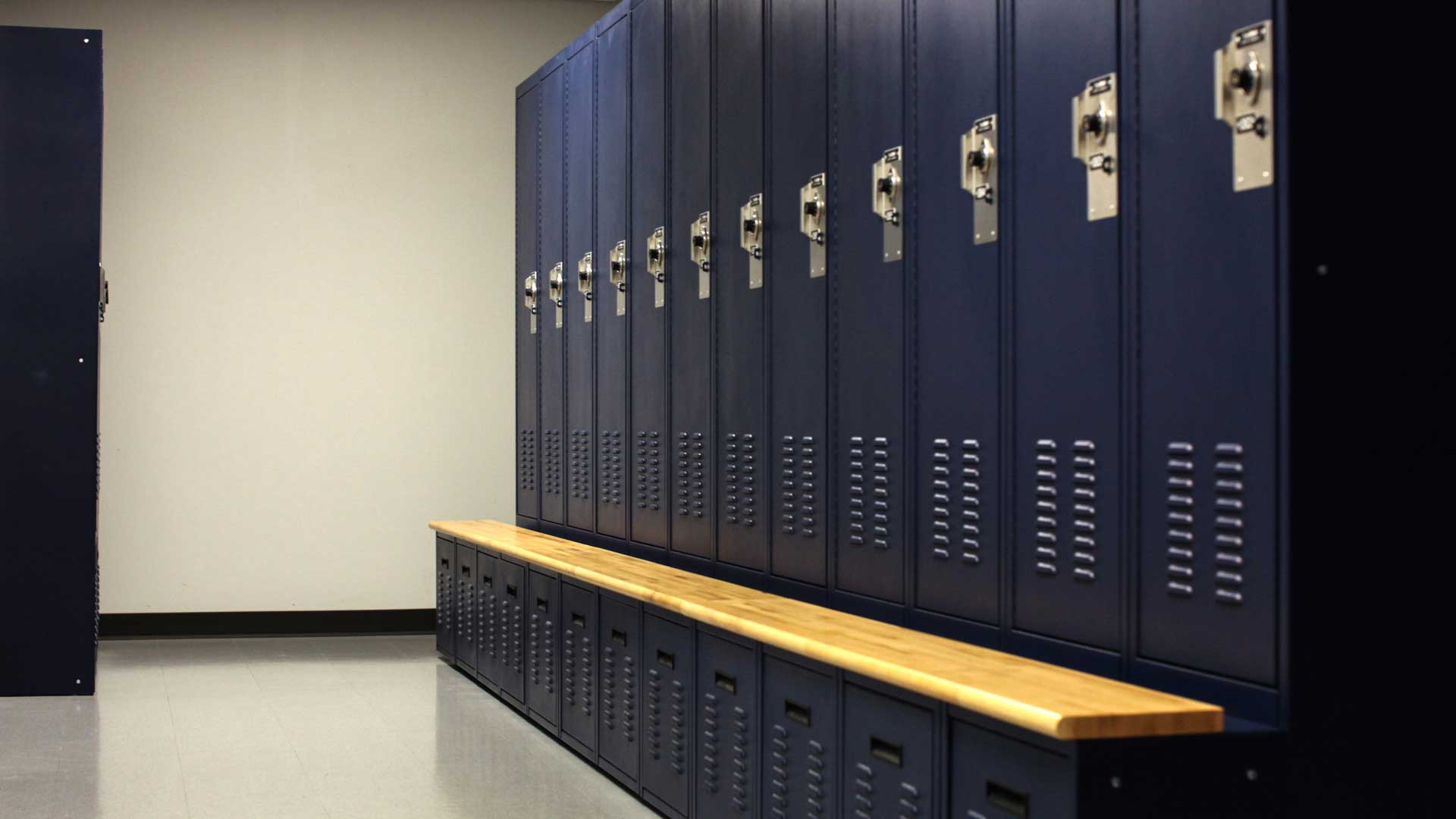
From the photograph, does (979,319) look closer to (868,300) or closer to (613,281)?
(868,300)

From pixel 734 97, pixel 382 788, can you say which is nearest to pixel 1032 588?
pixel 734 97

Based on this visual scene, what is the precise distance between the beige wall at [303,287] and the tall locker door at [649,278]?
10.1 feet

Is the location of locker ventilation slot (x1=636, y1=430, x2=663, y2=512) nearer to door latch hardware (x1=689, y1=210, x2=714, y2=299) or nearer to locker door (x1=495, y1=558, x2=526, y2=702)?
door latch hardware (x1=689, y1=210, x2=714, y2=299)

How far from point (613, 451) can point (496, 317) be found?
9.61 ft

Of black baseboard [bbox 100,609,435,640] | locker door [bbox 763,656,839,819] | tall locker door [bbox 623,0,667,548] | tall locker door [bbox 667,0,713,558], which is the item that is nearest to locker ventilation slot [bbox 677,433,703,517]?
tall locker door [bbox 667,0,713,558]

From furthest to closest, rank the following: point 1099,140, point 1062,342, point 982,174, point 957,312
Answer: point 957,312
point 982,174
point 1062,342
point 1099,140

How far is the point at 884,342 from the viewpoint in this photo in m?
3.29

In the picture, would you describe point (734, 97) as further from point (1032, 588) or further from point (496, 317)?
point (496, 317)

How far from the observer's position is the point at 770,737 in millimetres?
3355

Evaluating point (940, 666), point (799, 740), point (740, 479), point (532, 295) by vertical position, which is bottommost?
point (799, 740)

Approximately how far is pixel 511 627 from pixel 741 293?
2.13 metres

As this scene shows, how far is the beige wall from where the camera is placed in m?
7.53

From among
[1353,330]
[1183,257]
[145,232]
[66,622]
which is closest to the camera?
[1353,330]

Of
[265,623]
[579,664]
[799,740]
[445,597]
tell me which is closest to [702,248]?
[579,664]
